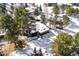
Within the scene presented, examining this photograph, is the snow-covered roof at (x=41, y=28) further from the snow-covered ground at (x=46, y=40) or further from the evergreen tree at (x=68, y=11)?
the evergreen tree at (x=68, y=11)

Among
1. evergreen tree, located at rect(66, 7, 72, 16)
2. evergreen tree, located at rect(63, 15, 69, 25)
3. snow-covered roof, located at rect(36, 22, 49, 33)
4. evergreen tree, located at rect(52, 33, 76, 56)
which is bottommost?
evergreen tree, located at rect(52, 33, 76, 56)

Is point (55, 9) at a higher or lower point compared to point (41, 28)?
higher

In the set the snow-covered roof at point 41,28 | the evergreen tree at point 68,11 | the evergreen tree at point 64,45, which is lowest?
the evergreen tree at point 64,45

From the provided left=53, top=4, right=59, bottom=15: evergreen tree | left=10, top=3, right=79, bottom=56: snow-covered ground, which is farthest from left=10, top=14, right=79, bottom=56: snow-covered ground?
left=53, top=4, right=59, bottom=15: evergreen tree

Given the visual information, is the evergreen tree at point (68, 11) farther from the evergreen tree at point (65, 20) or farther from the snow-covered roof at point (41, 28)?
the snow-covered roof at point (41, 28)

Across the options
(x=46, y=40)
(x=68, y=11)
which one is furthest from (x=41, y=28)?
(x=68, y=11)

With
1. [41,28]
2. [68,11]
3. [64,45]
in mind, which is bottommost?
[64,45]

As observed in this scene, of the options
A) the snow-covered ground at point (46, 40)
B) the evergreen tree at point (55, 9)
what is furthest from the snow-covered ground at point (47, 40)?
the evergreen tree at point (55, 9)

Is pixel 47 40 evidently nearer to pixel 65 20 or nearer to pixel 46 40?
pixel 46 40

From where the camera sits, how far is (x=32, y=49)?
1061mm

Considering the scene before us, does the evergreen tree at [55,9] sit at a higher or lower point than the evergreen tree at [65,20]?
higher

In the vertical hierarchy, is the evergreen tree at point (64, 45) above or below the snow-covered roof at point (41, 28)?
below

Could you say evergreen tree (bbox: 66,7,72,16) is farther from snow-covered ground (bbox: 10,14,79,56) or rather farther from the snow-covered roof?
the snow-covered roof

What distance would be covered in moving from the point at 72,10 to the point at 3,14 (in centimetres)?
45
